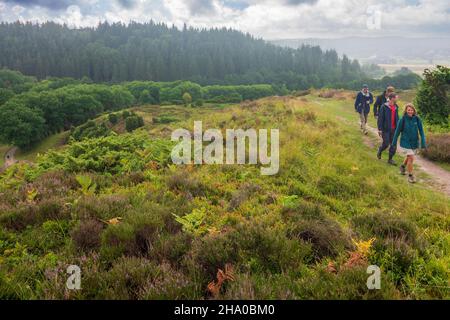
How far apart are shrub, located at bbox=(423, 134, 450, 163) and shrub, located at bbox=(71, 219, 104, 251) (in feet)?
38.3

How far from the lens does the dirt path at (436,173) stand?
918 centimetres

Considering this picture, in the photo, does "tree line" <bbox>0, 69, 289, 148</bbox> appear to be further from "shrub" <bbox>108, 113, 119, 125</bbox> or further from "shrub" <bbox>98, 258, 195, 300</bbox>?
"shrub" <bbox>98, 258, 195, 300</bbox>

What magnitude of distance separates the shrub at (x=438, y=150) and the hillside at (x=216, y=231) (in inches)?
103

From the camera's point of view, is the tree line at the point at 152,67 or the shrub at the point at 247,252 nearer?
the shrub at the point at 247,252

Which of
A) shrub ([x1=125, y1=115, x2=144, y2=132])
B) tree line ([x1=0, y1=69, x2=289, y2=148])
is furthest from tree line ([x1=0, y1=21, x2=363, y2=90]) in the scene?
shrub ([x1=125, y1=115, x2=144, y2=132])

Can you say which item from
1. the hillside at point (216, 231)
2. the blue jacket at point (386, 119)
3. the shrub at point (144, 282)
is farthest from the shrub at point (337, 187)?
the shrub at point (144, 282)

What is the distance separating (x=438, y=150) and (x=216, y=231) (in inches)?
404

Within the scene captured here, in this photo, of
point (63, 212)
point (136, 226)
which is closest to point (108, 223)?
point (136, 226)

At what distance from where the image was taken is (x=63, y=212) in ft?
20.1

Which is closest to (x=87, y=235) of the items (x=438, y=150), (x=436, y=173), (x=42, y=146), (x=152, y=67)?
(x=436, y=173)

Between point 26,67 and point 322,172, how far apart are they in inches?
7577

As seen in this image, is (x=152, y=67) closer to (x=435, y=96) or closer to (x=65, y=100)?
(x=65, y=100)

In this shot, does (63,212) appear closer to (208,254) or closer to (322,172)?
(208,254)

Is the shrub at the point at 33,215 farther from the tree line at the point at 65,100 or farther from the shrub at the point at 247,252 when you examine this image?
the tree line at the point at 65,100
